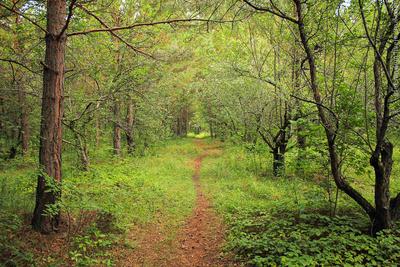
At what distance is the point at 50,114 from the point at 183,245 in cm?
367

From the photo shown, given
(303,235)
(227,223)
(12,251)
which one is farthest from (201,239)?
(12,251)

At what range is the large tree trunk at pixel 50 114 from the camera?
16.8ft

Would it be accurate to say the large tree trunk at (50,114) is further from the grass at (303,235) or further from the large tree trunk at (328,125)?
the large tree trunk at (328,125)

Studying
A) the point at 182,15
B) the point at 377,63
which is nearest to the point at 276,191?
the point at 377,63

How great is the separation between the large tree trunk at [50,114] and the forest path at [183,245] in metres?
1.68

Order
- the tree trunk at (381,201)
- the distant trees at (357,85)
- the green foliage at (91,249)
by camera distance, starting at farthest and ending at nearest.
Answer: the tree trunk at (381,201), the green foliage at (91,249), the distant trees at (357,85)

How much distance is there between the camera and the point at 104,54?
31.6ft

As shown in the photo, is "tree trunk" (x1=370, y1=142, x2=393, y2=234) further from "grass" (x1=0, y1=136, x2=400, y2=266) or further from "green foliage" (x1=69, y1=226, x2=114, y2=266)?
"green foliage" (x1=69, y1=226, x2=114, y2=266)

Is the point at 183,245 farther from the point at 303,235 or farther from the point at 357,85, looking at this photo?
the point at 357,85

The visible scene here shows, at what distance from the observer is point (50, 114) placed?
16.9 feet

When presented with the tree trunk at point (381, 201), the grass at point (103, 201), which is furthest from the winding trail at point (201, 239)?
the tree trunk at point (381, 201)

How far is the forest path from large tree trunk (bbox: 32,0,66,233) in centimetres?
168

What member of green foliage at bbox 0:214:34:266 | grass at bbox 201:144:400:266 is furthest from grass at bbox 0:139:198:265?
grass at bbox 201:144:400:266

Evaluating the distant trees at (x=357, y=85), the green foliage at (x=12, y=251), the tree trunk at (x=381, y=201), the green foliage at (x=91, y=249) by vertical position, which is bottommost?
the green foliage at (x=91, y=249)
